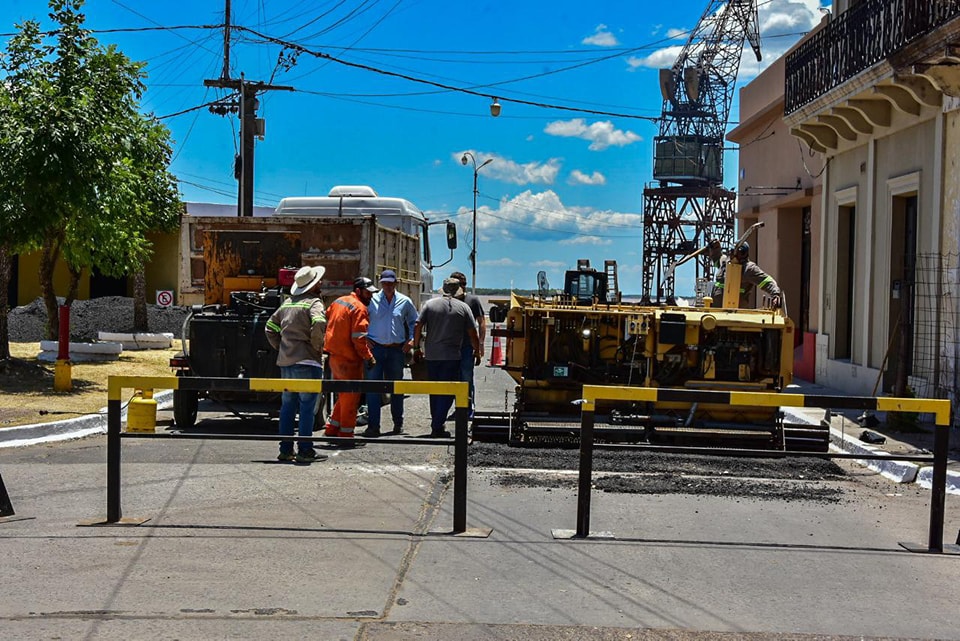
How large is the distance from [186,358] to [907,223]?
10.4 m

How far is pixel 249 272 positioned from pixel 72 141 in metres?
2.95

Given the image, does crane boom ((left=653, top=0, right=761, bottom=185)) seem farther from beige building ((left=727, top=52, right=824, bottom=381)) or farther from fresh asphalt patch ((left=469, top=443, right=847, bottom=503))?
fresh asphalt patch ((left=469, top=443, right=847, bottom=503))

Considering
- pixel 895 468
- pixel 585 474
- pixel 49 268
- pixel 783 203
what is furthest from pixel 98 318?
pixel 585 474

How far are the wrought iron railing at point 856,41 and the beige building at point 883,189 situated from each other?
3 cm

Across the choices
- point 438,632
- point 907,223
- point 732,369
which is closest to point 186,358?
point 732,369

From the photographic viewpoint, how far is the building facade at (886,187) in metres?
12.4

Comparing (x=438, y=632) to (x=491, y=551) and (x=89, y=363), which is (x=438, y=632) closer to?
(x=491, y=551)

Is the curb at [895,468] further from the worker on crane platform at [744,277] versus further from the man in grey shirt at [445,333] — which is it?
the man in grey shirt at [445,333]

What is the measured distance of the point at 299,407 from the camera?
9078 mm

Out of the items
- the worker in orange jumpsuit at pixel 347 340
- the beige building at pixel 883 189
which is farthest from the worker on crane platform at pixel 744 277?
the worker in orange jumpsuit at pixel 347 340

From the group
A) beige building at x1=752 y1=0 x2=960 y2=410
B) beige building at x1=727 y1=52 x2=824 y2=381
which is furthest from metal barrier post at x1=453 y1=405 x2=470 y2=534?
beige building at x1=727 y1=52 x2=824 y2=381

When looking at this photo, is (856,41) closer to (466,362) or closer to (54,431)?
(466,362)

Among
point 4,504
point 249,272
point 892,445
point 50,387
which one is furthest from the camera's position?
point 50,387

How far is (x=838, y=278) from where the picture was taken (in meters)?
17.4
